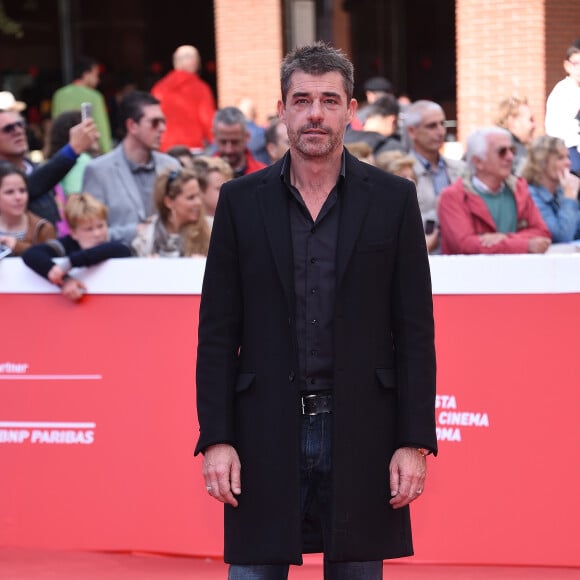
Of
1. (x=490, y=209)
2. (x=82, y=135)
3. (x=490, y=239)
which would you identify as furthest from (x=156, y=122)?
(x=490, y=239)

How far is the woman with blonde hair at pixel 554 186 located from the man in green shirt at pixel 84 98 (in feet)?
20.1

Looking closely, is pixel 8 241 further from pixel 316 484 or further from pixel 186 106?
pixel 186 106

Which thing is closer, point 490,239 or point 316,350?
point 316,350

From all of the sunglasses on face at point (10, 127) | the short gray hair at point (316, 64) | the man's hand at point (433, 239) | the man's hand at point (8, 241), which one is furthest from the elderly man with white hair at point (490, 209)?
the short gray hair at point (316, 64)

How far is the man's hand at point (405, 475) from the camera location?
358 cm

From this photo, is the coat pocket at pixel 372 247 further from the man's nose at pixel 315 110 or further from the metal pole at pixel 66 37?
the metal pole at pixel 66 37

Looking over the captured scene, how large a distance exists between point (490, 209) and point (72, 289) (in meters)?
2.65

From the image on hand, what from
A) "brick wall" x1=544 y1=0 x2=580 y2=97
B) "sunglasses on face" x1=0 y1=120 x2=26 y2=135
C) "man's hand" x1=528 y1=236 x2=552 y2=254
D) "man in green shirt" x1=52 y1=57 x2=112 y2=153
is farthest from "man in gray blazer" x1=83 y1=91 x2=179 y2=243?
"brick wall" x1=544 y1=0 x2=580 y2=97

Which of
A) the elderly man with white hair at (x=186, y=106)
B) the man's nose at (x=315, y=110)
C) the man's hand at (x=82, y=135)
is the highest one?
the elderly man with white hair at (x=186, y=106)

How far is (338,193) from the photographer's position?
3.62m

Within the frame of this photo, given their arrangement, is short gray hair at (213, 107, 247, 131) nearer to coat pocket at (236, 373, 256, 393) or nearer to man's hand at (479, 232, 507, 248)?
man's hand at (479, 232, 507, 248)

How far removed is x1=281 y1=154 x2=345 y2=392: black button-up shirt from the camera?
11.6 feet

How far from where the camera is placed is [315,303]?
11.6 ft

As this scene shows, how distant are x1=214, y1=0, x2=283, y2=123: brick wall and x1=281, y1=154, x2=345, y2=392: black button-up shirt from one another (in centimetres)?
1346
